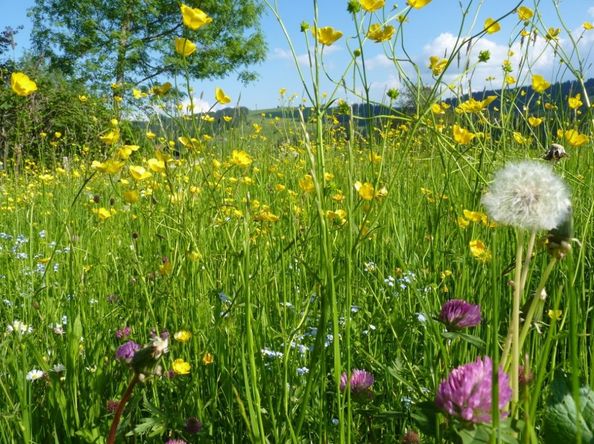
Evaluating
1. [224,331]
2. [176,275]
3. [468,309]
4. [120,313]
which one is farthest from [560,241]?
[120,313]

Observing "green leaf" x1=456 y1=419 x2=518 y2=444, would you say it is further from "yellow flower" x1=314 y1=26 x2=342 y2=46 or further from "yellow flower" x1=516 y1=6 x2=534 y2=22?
"yellow flower" x1=516 y1=6 x2=534 y2=22

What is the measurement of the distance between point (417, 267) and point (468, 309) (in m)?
0.67

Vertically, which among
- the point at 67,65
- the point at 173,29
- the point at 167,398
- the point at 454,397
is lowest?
the point at 167,398

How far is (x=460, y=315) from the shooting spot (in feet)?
2.61

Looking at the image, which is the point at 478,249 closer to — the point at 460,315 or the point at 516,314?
the point at 460,315

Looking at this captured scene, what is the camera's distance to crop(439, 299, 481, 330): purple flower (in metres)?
0.79

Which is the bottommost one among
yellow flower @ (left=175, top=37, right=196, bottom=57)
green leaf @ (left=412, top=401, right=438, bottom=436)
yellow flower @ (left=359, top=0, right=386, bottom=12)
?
green leaf @ (left=412, top=401, right=438, bottom=436)

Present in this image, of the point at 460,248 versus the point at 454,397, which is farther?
the point at 460,248

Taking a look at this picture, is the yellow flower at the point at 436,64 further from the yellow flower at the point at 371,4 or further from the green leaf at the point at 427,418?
the green leaf at the point at 427,418

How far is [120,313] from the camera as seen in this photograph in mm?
1353

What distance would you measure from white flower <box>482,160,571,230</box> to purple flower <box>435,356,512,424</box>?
14 cm

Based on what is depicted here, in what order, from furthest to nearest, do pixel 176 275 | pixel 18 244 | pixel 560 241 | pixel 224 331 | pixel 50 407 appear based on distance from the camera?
pixel 18 244
pixel 176 275
pixel 224 331
pixel 50 407
pixel 560 241

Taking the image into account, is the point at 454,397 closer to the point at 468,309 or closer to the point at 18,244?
the point at 468,309

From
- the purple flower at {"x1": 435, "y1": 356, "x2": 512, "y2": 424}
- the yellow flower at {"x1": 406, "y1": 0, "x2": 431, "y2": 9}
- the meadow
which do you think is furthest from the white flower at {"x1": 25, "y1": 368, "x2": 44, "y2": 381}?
the yellow flower at {"x1": 406, "y1": 0, "x2": 431, "y2": 9}
